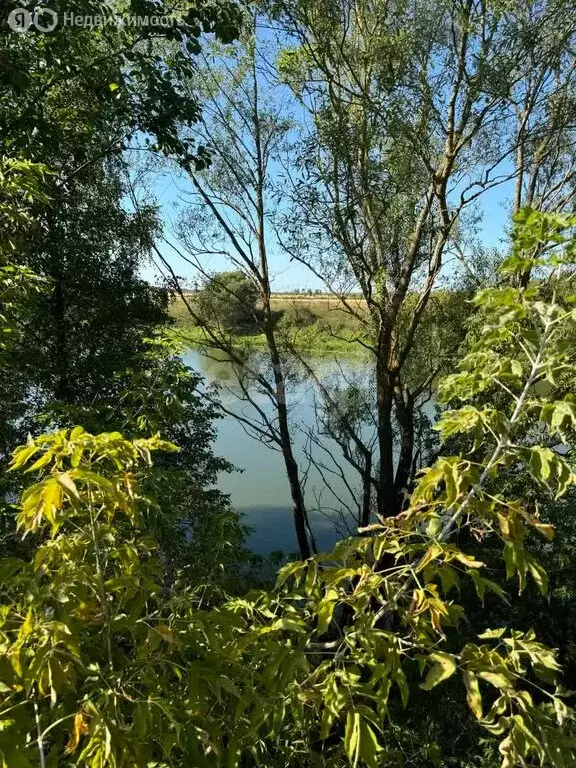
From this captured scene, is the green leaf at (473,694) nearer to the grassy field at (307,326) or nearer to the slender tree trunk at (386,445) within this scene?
the slender tree trunk at (386,445)

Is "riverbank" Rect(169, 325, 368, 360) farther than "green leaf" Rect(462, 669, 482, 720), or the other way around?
"riverbank" Rect(169, 325, 368, 360)

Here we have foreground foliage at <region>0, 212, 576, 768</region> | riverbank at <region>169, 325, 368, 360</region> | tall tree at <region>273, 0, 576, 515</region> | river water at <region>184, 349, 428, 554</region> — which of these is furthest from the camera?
river water at <region>184, 349, 428, 554</region>

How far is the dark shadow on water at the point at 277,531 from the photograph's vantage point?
8.03 m

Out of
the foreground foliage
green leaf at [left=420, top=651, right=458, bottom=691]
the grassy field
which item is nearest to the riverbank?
the grassy field

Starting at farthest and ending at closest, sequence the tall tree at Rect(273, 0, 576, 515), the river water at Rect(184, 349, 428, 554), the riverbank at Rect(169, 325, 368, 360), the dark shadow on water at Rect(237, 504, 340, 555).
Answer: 1. the river water at Rect(184, 349, 428, 554)
2. the dark shadow on water at Rect(237, 504, 340, 555)
3. the riverbank at Rect(169, 325, 368, 360)
4. the tall tree at Rect(273, 0, 576, 515)

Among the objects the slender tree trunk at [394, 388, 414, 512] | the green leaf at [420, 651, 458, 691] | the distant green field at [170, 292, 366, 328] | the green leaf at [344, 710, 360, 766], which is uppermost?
the distant green field at [170, 292, 366, 328]

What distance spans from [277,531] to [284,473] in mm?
1347

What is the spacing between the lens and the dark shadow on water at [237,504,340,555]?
8.03 m

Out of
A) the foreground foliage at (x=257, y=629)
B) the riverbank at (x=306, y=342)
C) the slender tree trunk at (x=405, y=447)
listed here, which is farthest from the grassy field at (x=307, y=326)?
the foreground foliage at (x=257, y=629)

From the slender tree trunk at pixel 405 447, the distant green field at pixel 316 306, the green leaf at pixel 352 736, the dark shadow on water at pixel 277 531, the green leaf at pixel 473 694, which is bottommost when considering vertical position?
the dark shadow on water at pixel 277 531

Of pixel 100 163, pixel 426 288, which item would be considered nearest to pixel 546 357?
pixel 426 288

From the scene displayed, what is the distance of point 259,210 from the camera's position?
6.90 metres

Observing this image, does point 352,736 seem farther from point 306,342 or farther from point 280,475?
point 280,475

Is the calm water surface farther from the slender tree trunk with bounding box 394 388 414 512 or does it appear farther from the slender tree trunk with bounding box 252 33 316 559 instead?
the slender tree trunk with bounding box 394 388 414 512
